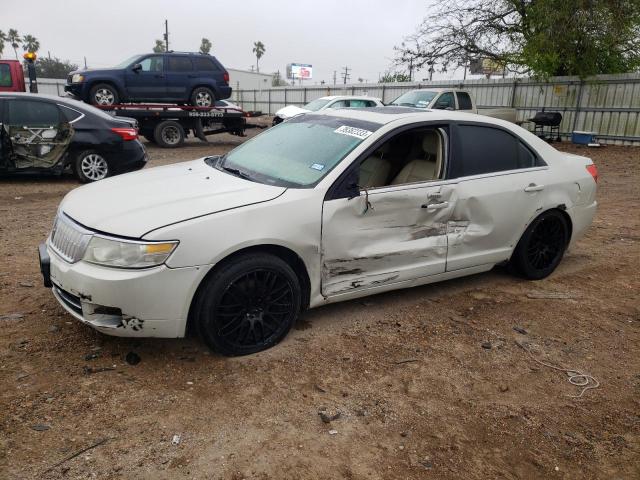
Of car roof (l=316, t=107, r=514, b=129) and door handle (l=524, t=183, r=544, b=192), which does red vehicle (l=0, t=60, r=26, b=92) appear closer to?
car roof (l=316, t=107, r=514, b=129)

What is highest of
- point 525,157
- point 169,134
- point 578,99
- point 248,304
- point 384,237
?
point 578,99

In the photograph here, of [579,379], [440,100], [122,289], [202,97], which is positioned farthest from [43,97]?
[440,100]

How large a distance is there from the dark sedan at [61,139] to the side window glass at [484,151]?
249 inches

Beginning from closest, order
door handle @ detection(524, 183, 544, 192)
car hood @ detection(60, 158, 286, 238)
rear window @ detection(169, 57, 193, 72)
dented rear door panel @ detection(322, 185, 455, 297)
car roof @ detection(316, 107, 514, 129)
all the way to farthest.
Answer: car hood @ detection(60, 158, 286, 238), dented rear door panel @ detection(322, 185, 455, 297), car roof @ detection(316, 107, 514, 129), door handle @ detection(524, 183, 544, 192), rear window @ detection(169, 57, 193, 72)

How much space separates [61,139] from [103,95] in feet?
20.9

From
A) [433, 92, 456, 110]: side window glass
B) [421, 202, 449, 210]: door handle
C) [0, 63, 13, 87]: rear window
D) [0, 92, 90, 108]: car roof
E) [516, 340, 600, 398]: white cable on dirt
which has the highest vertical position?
[0, 63, 13, 87]: rear window

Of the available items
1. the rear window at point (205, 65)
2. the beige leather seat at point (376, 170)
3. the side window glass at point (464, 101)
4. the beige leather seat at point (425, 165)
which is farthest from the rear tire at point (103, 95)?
the beige leather seat at point (425, 165)

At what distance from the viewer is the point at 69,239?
10.4ft

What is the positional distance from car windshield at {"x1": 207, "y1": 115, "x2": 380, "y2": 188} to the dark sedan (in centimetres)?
500

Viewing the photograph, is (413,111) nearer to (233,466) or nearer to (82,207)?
(82,207)

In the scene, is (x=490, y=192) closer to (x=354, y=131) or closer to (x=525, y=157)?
(x=525, y=157)

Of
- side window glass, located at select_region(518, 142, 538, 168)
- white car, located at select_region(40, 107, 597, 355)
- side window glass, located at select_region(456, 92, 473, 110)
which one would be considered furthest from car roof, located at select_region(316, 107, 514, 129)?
side window glass, located at select_region(456, 92, 473, 110)

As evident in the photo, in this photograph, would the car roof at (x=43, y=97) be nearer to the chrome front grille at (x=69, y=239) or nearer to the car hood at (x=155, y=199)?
the car hood at (x=155, y=199)

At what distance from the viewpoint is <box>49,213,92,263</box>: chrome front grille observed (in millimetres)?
3033
